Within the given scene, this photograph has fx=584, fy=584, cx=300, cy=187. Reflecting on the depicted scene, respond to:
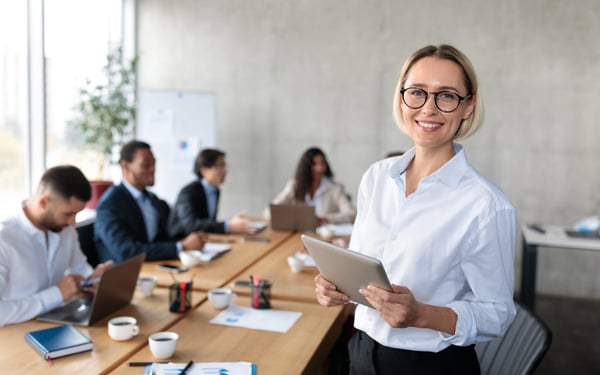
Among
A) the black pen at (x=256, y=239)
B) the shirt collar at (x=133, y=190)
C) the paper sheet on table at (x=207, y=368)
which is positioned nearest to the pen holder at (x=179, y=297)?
the paper sheet on table at (x=207, y=368)

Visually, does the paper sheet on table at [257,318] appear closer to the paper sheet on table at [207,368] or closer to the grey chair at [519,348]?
the paper sheet on table at [207,368]

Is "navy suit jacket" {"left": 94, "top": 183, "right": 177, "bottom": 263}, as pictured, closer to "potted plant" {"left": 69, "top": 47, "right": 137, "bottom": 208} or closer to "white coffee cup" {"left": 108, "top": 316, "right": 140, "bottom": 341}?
"white coffee cup" {"left": 108, "top": 316, "right": 140, "bottom": 341}

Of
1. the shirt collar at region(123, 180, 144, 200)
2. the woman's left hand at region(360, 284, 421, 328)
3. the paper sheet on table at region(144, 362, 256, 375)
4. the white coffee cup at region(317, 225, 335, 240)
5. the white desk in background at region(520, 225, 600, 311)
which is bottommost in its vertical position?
the white desk in background at region(520, 225, 600, 311)

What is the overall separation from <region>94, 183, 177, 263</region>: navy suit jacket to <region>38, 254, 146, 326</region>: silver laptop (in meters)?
0.86

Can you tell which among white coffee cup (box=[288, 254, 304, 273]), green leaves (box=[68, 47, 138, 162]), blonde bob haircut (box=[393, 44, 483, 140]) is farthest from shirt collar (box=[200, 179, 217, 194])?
blonde bob haircut (box=[393, 44, 483, 140])

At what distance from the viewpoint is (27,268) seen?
2521 millimetres

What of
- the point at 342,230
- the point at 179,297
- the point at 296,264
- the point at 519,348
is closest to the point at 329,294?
the point at 519,348

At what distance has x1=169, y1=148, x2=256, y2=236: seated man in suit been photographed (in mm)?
4391

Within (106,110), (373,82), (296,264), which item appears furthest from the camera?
(373,82)

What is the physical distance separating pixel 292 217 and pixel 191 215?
796 millimetres

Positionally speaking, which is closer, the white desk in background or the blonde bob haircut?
the blonde bob haircut

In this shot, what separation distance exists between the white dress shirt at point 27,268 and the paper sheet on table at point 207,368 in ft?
2.46

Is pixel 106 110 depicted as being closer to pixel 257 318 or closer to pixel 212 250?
pixel 212 250

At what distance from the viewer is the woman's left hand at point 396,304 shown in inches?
54.9
